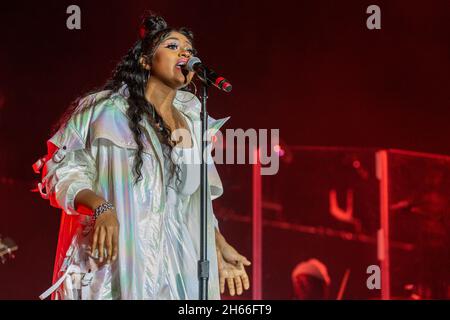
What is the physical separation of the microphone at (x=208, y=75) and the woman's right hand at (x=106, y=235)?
442 millimetres

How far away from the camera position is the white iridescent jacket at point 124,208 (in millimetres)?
1771

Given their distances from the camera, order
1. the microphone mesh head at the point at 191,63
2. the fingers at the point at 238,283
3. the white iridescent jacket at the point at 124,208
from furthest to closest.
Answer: the fingers at the point at 238,283, the microphone mesh head at the point at 191,63, the white iridescent jacket at the point at 124,208

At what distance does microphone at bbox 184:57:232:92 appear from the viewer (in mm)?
1718

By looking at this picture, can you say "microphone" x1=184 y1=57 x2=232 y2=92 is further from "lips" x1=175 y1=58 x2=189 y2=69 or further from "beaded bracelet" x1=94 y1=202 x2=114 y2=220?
"beaded bracelet" x1=94 y1=202 x2=114 y2=220

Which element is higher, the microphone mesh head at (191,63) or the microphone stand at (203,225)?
the microphone mesh head at (191,63)

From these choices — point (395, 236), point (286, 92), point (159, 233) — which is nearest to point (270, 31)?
point (286, 92)

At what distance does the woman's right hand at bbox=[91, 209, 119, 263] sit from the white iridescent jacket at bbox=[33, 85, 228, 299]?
8 cm

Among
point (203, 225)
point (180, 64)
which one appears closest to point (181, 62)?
point (180, 64)

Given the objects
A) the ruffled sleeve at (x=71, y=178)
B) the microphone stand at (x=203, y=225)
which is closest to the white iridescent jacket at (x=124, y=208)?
the ruffled sleeve at (x=71, y=178)

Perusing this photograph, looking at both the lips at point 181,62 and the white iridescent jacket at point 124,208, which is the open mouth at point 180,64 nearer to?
the lips at point 181,62

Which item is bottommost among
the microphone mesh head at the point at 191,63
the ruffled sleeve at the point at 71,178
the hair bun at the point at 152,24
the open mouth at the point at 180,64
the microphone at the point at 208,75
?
the ruffled sleeve at the point at 71,178

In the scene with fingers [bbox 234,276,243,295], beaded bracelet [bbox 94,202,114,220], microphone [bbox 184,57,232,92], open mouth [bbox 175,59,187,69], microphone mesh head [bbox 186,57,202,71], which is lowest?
fingers [bbox 234,276,243,295]

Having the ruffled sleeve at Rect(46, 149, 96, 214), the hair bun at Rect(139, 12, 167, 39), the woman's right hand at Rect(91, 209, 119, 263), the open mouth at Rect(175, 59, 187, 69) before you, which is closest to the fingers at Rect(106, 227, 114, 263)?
the woman's right hand at Rect(91, 209, 119, 263)

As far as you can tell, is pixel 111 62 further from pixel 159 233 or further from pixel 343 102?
pixel 159 233
